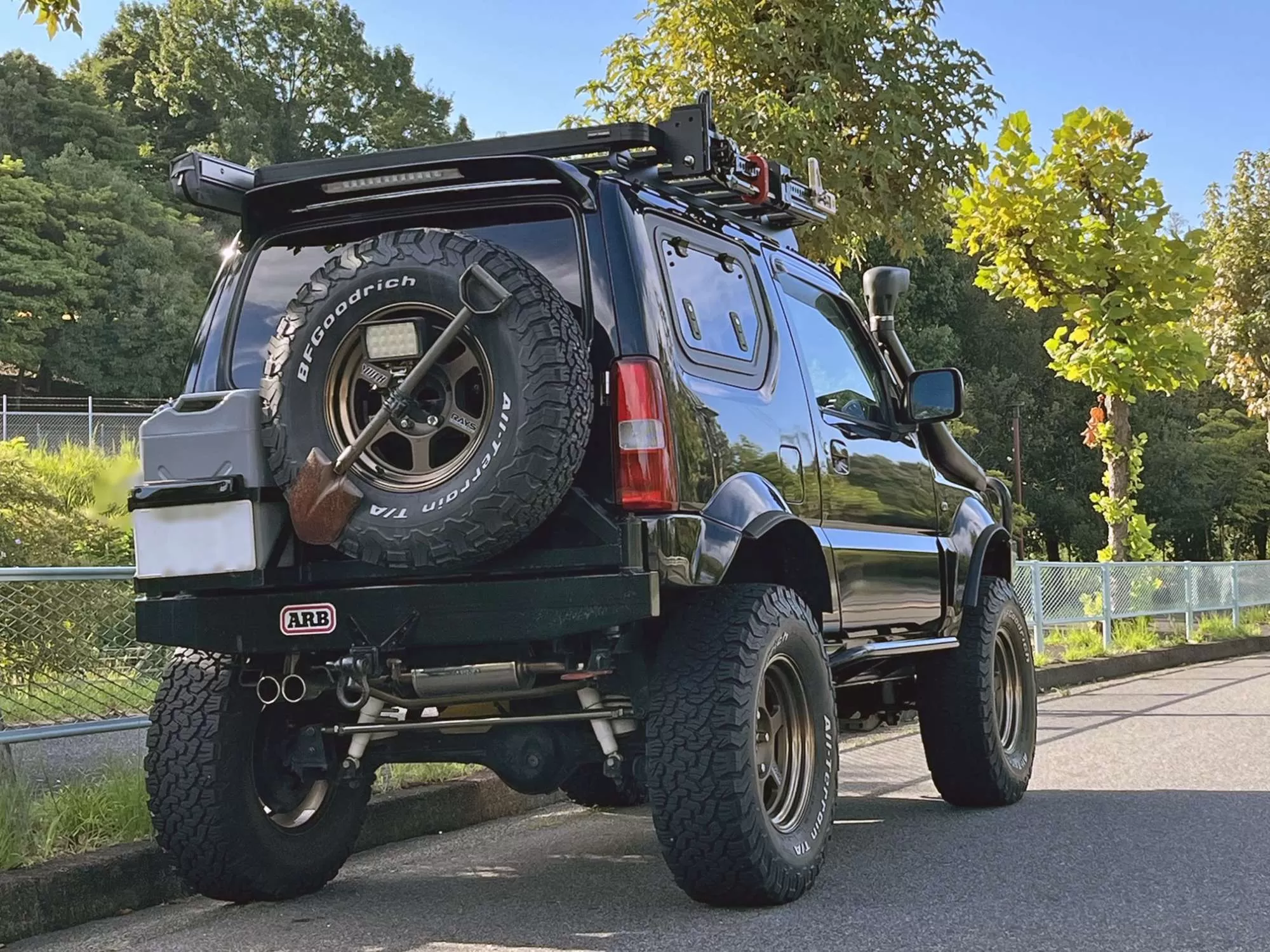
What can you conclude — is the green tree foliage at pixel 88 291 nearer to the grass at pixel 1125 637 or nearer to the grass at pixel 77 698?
the grass at pixel 1125 637

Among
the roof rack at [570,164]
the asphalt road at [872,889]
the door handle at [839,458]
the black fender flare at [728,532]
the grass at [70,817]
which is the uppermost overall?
the roof rack at [570,164]

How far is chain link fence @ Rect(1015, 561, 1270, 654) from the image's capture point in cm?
1499

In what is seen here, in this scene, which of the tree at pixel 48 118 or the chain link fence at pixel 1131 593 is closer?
the chain link fence at pixel 1131 593

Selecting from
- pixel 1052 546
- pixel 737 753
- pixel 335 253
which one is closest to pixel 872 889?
pixel 737 753

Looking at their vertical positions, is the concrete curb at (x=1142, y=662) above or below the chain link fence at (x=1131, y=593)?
below

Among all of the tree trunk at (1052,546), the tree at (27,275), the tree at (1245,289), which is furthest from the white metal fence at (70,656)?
the tree trunk at (1052,546)

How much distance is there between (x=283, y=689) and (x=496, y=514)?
3.21 feet

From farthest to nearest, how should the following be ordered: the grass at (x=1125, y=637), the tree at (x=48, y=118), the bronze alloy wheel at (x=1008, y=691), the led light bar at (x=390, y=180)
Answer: the tree at (x=48, y=118)
the grass at (x=1125, y=637)
the bronze alloy wheel at (x=1008, y=691)
the led light bar at (x=390, y=180)

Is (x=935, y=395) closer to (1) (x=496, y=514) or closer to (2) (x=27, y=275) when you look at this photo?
(1) (x=496, y=514)

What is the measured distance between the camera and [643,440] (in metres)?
4.22

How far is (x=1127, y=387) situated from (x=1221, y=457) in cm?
3301

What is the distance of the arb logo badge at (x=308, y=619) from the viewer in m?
4.34

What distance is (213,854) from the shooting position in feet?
15.2

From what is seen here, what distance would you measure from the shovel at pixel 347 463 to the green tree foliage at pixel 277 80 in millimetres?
58520
